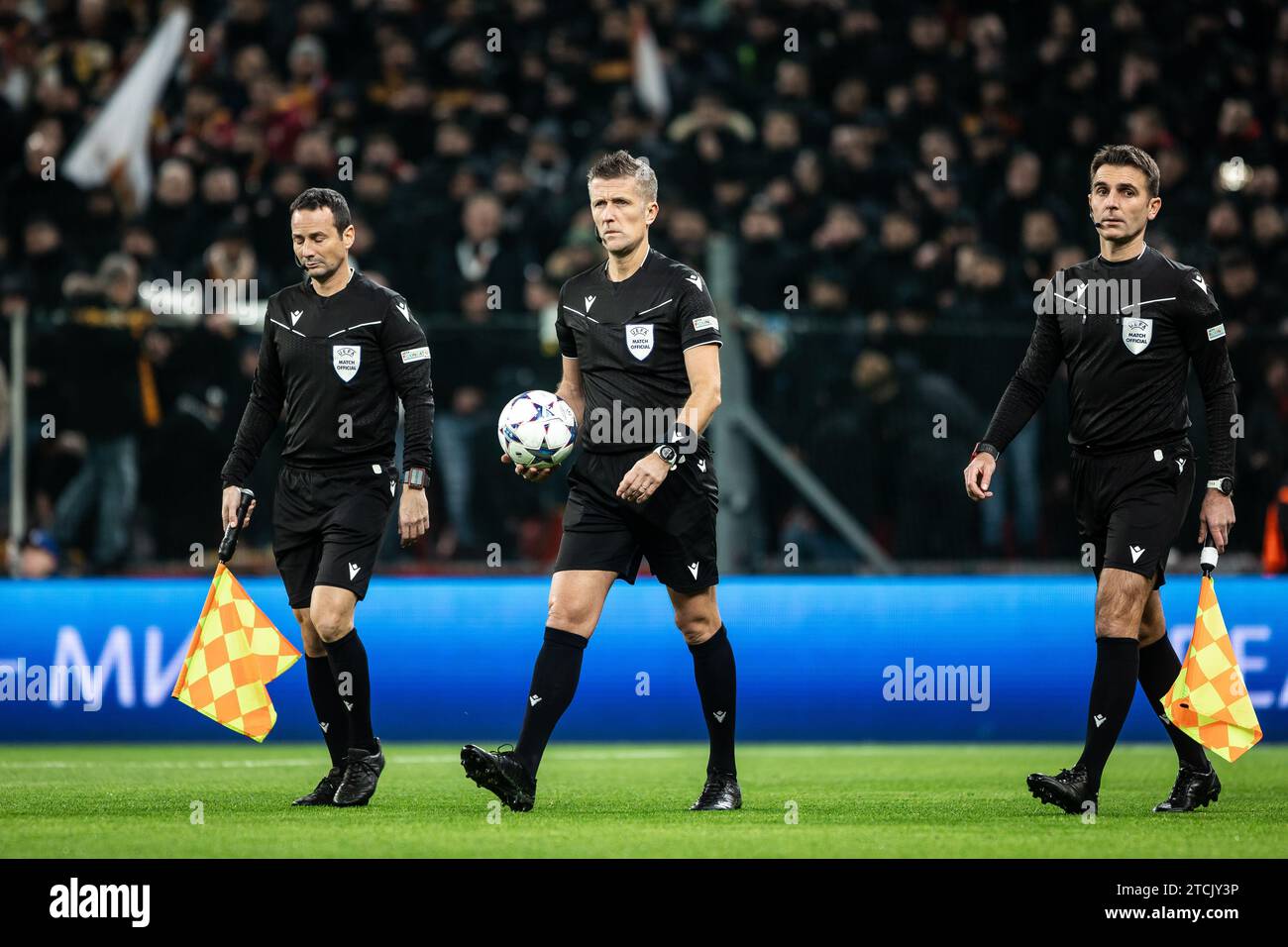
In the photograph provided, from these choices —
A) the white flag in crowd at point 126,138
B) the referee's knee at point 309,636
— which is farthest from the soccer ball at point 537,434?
the white flag in crowd at point 126,138

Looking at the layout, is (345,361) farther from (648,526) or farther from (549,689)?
(549,689)

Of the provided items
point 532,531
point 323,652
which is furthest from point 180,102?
point 323,652

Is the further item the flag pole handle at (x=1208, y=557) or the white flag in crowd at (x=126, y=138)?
the white flag in crowd at (x=126, y=138)

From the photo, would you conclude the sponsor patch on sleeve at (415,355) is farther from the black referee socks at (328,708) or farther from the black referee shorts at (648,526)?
the black referee socks at (328,708)

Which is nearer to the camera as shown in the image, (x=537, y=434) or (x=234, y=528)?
(x=537, y=434)

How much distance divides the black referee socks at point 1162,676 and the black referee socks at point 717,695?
1675mm

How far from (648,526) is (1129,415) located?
187 centimetres

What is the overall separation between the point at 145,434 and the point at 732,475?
11.7 ft

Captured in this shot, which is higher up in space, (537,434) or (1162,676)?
(537,434)

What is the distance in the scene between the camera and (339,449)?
7.56 metres

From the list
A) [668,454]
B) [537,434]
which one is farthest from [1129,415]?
[537,434]

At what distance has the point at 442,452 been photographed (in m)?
11.9

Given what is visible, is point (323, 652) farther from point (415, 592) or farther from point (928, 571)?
point (928, 571)

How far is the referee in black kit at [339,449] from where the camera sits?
7.50 metres
